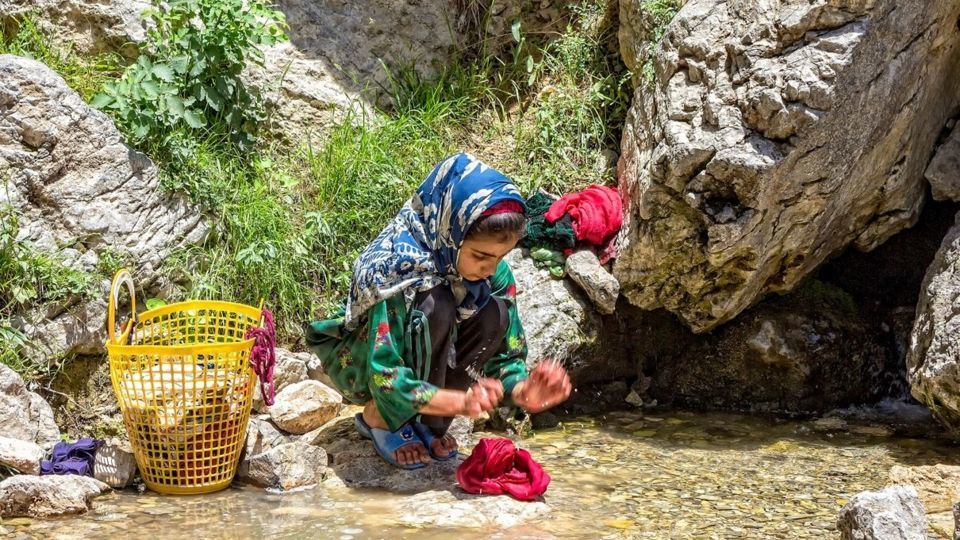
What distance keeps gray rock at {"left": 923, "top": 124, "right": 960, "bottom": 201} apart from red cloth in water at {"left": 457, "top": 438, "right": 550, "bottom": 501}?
2599 mm

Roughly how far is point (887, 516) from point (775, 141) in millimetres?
1985

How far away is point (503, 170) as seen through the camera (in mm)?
6039

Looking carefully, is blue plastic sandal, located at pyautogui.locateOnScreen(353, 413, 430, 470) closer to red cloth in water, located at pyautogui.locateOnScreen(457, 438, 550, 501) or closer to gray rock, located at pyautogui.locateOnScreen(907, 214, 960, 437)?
red cloth in water, located at pyautogui.locateOnScreen(457, 438, 550, 501)

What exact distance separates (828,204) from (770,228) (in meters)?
0.28

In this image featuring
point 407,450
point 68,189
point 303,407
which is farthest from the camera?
point 68,189

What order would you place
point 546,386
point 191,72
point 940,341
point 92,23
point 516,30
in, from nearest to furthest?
point 546,386 → point 940,341 → point 191,72 → point 92,23 → point 516,30

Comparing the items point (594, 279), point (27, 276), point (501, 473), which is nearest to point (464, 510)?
point (501, 473)

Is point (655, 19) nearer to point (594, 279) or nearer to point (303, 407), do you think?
point (594, 279)

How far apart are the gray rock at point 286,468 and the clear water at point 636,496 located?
0.06 metres

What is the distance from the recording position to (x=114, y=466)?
4043 mm

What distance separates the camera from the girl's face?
379 cm

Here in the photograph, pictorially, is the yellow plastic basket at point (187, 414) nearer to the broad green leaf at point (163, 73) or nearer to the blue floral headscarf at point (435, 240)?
the blue floral headscarf at point (435, 240)

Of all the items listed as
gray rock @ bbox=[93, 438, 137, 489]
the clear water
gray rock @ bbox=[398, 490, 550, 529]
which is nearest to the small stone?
the clear water

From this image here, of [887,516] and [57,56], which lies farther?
[57,56]
